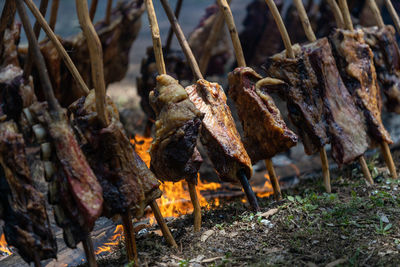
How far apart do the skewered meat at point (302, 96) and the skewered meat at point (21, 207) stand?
7.57ft

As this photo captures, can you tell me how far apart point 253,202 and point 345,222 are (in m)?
0.73

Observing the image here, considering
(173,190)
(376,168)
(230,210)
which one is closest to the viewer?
(230,210)

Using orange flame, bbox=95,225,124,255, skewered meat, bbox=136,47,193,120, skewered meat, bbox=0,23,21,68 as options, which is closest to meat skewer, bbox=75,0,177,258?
orange flame, bbox=95,225,124,255

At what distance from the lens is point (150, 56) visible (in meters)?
6.43

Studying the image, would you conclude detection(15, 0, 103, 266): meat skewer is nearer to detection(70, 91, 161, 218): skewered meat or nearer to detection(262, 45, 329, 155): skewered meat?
detection(70, 91, 161, 218): skewered meat

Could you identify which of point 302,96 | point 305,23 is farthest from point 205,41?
point 302,96

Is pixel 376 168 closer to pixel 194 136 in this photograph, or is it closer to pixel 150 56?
pixel 194 136

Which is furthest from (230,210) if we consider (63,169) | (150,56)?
(150,56)

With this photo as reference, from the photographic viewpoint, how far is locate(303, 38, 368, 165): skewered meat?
3900 mm

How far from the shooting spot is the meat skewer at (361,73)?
4.17 m

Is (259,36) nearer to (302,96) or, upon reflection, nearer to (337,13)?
(337,13)

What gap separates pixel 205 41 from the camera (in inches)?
290

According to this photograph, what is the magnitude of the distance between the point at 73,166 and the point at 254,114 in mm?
1689

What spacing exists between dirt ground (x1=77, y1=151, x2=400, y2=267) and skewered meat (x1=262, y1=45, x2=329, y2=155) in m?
0.55
